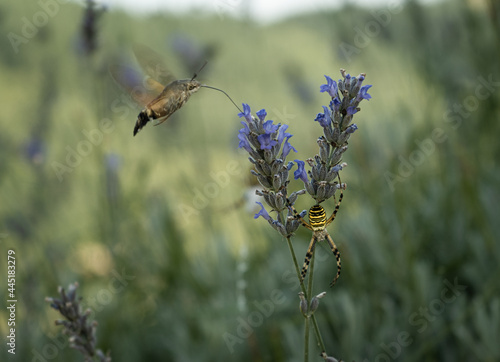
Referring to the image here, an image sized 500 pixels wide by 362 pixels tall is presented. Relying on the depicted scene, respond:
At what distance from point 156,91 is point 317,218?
608 millimetres

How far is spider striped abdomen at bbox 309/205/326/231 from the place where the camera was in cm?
77

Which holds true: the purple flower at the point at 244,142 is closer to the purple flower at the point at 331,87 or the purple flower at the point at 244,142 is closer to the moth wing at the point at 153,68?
the purple flower at the point at 331,87

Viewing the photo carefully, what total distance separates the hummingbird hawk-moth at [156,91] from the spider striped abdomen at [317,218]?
26 centimetres

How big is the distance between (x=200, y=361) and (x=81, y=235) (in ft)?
5.82

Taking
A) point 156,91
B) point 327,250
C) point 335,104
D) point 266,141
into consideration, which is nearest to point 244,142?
Result: point 266,141

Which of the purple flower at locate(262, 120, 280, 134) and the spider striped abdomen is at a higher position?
the purple flower at locate(262, 120, 280, 134)

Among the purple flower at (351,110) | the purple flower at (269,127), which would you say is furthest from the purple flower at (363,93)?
the purple flower at (269,127)

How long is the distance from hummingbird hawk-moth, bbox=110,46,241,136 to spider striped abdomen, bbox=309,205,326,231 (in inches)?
10.4

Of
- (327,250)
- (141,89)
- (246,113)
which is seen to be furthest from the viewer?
(327,250)

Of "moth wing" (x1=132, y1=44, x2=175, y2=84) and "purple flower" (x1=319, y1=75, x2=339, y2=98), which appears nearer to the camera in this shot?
"purple flower" (x1=319, y1=75, x2=339, y2=98)

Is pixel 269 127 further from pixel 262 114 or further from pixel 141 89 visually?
pixel 141 89

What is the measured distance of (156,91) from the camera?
3.90ft

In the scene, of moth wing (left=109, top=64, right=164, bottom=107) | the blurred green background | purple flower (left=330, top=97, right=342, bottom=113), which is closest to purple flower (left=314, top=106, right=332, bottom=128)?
purple flower (left=330, top=97, right=342, bottom=113)

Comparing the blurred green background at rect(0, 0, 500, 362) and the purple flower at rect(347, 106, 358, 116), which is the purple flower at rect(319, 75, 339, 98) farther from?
the blurred green background at rect(0, 0, 500, 362)
